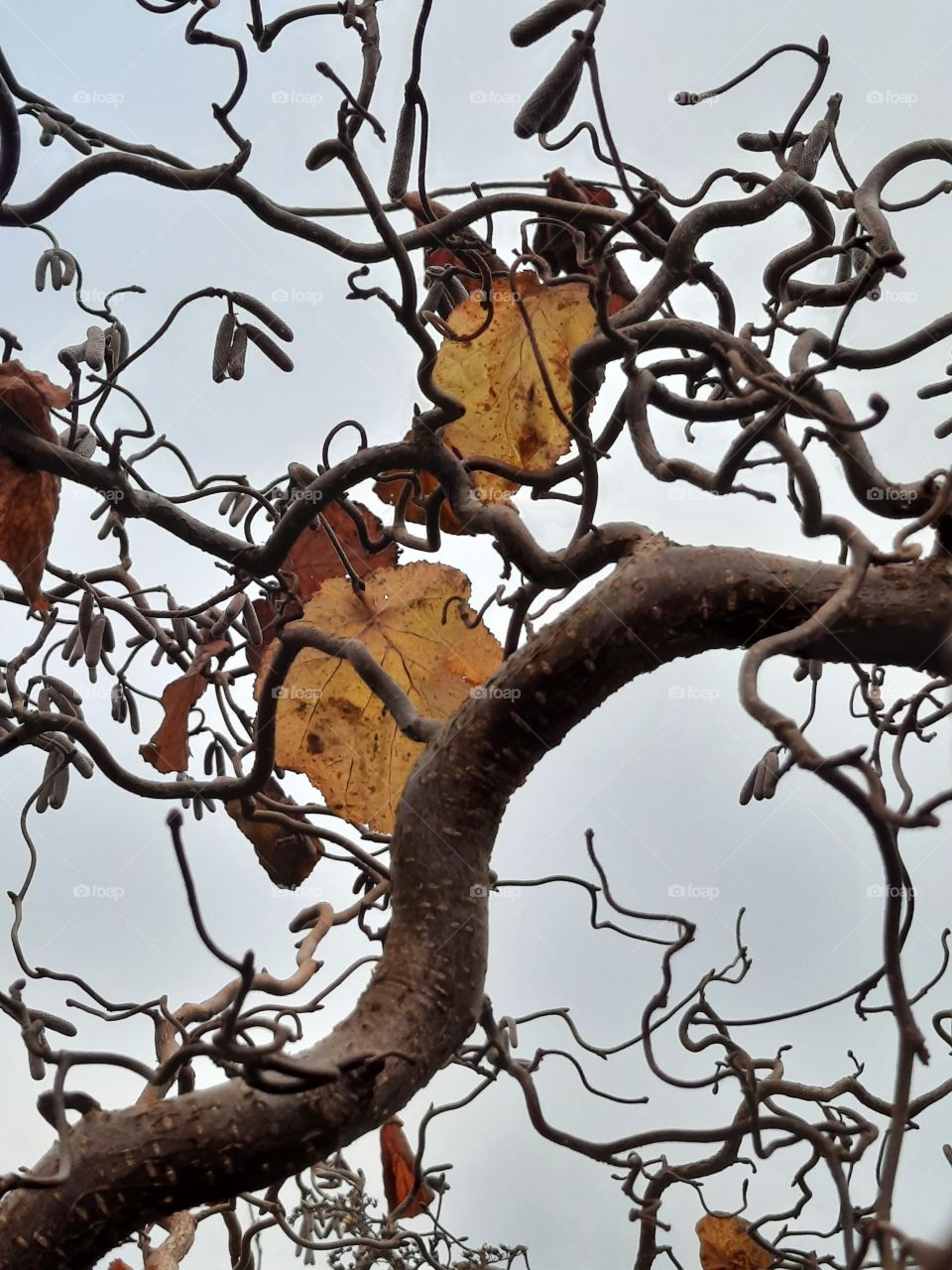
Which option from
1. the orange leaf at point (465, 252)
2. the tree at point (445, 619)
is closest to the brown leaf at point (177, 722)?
the tree at point (445, 619)

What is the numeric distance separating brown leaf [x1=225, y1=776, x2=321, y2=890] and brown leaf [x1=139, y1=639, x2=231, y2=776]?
90mm

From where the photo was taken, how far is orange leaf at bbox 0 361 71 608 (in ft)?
3.96

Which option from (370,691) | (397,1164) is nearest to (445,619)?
(370,691)

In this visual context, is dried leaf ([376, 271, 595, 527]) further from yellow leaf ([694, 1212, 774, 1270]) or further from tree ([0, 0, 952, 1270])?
Answer: yellow leaf ([694, 1212, 774, 1270])

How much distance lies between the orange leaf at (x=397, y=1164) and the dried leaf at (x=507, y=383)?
3.00ft

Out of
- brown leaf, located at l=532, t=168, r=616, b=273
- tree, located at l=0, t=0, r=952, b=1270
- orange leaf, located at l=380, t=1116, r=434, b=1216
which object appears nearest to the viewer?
tree, located at l=0, t=0, r=952, b=1270

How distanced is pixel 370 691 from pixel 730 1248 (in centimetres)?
102

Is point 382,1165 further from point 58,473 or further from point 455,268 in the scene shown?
point 455,268

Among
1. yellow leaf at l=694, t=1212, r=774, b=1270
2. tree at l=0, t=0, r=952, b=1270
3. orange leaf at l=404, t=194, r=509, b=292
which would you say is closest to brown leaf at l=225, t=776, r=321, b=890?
tree at l=0, t=0, r=952, b=1270

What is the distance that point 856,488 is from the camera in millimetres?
960

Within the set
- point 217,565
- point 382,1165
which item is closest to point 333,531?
point 217,565

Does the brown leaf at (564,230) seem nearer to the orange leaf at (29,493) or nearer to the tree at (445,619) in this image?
the tree at (445,619)

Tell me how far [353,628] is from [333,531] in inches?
7.1

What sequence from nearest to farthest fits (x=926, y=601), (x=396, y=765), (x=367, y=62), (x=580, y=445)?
1. (x=926, y=601)
2. (x=580, y=445)
3. (x=396, y=765)
4. (x=367, y=62)
